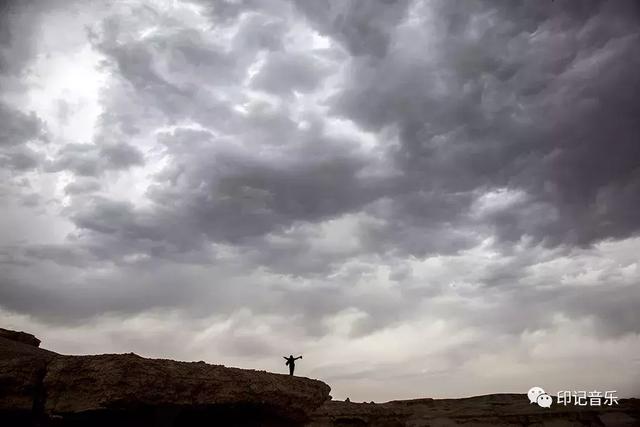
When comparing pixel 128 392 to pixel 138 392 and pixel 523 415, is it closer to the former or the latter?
pixel 138 392

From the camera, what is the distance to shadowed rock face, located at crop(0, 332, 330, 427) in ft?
16.3

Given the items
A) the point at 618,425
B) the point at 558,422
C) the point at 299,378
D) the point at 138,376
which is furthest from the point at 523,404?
the point at 138,376

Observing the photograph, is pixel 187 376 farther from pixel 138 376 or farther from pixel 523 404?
pixel 523 404

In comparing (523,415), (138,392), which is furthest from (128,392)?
(523,415)

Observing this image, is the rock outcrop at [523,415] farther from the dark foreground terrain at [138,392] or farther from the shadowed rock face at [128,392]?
the shadowed rock face at [128,392]

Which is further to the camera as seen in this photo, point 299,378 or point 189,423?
point 299,378

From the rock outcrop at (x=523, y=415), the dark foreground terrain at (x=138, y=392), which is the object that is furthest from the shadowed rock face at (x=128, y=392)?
the rock outcrop at (x=523, y=415)

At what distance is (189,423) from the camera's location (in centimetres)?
595

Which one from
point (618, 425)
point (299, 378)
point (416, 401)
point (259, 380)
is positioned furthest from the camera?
point (416, 401)

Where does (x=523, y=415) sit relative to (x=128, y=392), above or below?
below

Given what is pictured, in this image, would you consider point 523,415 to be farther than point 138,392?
Yes

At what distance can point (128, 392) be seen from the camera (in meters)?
5.05

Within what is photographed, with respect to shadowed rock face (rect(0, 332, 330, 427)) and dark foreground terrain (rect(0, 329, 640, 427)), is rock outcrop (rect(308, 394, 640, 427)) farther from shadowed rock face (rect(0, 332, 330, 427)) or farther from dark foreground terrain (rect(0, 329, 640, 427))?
shadowed rock face (rect(0, 332, 330, 427))

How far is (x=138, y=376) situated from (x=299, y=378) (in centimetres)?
221
